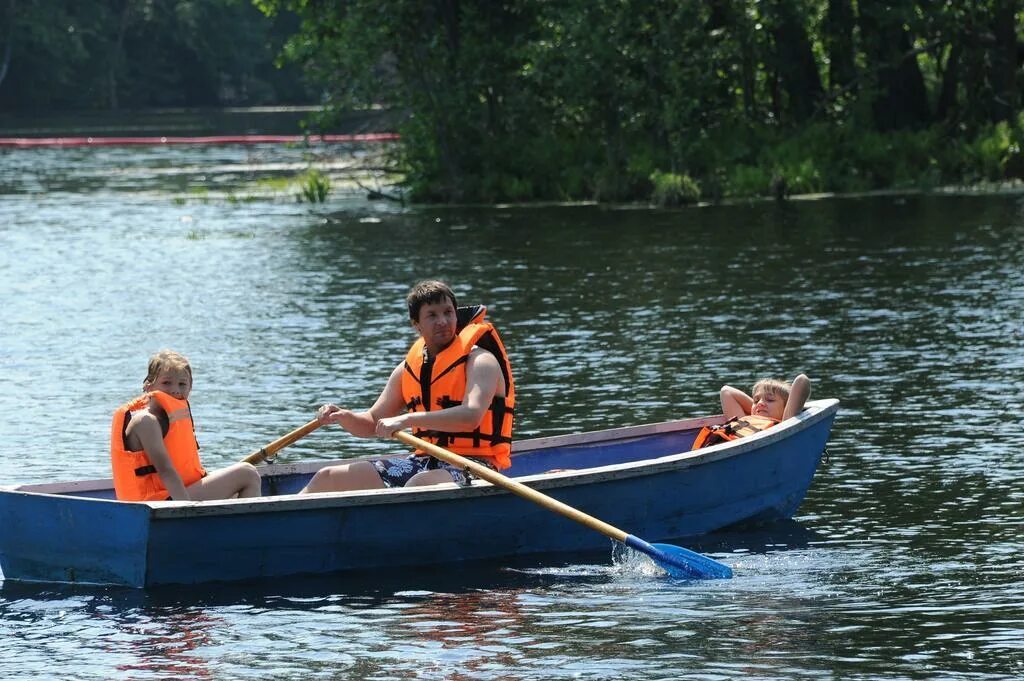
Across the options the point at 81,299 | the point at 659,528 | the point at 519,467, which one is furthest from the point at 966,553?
the point at 81,299

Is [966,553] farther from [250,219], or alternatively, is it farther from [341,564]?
[250,219]

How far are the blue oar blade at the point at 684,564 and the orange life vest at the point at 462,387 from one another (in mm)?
835

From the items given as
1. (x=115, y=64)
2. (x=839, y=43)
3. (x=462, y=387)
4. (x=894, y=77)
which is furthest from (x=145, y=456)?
(x=115, y=64)

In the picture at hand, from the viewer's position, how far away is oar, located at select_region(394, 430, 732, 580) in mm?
8328

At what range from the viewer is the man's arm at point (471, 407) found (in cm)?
854

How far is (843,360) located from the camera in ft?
46.1

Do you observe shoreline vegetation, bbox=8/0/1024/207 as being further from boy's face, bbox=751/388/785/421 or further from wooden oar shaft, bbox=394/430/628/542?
wooden oar shaft, bbox=394/430/628/542

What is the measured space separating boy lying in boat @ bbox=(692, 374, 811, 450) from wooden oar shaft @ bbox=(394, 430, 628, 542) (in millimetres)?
1236

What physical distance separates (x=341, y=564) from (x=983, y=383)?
592 centimetres

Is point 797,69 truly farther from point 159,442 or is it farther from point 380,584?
point 159,442

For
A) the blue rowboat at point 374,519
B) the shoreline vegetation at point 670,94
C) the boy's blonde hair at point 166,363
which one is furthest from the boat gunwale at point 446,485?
the shoreline vegetation at point 670,94

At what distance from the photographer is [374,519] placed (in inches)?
333

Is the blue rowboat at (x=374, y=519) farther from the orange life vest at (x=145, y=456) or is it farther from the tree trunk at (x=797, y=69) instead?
the tree trunk at (x=797, y=69)

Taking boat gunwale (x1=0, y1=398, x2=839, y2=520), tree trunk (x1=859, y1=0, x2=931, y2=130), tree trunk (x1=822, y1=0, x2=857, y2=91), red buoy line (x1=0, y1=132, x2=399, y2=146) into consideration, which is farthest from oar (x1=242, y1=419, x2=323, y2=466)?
red buoy line (x1=0, y1=132, x2=399, y2=146)
